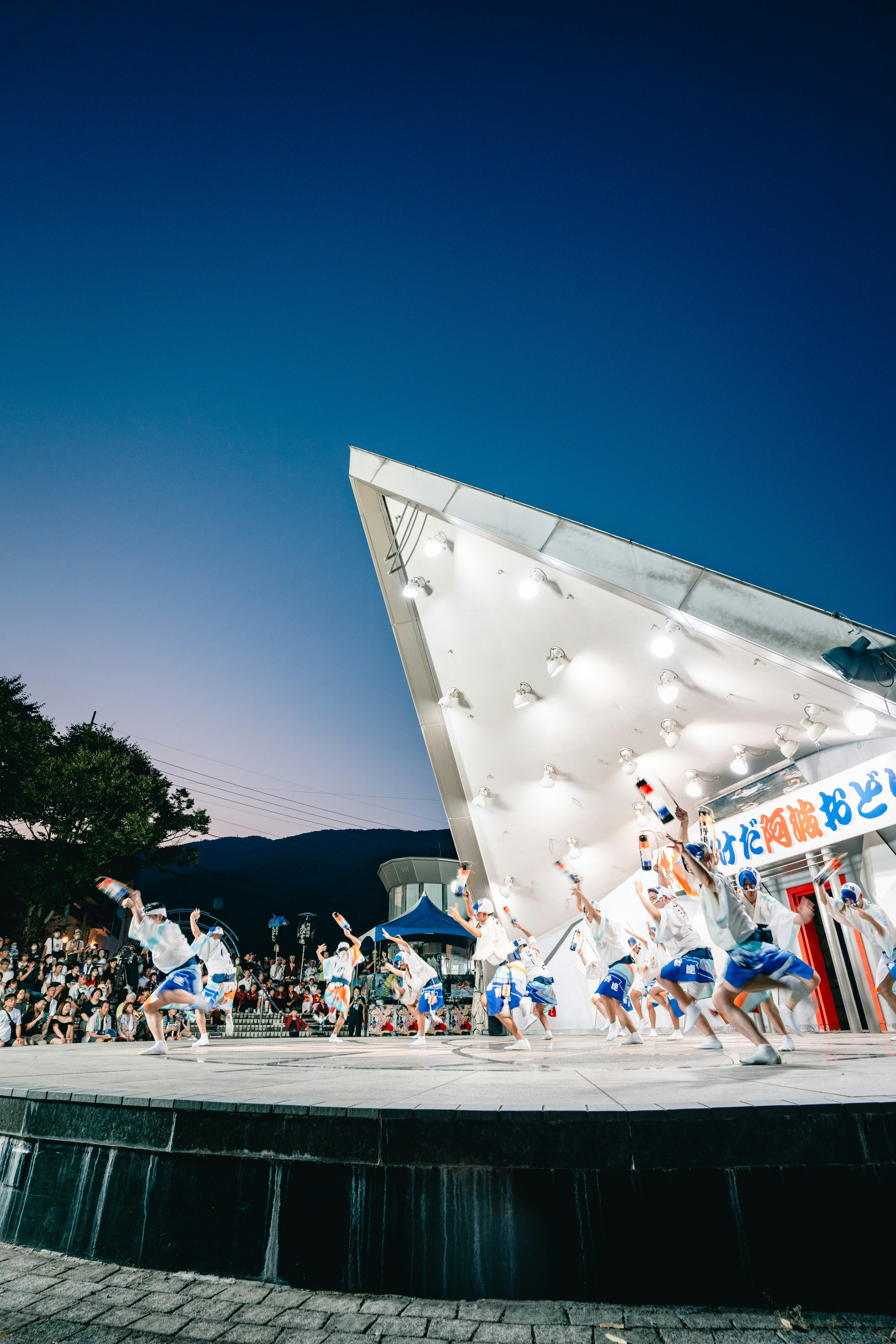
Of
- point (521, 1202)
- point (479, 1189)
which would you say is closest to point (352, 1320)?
point (479, 1189)

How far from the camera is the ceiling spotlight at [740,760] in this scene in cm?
1040

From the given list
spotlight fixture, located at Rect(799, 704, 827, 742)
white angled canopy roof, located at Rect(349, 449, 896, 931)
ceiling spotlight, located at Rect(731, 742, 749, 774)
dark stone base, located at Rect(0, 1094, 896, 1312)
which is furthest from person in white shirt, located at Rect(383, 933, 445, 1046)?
dark stone base, located at Rect(0, 1094, 896, 1312)

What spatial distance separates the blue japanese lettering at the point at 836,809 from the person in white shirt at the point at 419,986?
677 centimetres

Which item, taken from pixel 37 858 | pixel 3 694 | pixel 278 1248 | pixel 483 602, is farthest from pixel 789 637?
pixel 3 694

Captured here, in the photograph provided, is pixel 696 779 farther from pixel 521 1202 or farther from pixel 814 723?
pixel 521 1202

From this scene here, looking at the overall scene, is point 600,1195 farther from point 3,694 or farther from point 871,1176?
point 3,694

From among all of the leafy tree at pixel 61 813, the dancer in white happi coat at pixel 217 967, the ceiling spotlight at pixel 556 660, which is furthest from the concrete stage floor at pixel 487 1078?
the leafy tree at pixel 61 813

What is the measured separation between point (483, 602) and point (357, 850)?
288ft

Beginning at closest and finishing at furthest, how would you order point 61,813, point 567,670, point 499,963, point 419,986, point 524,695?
point 499,963 → point 419,986 → point 567,670 → point 524,695 → point 61,813

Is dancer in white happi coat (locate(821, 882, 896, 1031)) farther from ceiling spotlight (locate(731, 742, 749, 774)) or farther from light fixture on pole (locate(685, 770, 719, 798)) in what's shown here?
light fixture on pole (locate(685, 770, 719, 798))

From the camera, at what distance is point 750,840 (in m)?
11.1

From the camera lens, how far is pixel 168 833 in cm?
2659

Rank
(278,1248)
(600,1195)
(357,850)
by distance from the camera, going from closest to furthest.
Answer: (600,1195) → (278,1248) → (357,850)

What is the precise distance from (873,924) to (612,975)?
355 cm
